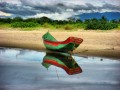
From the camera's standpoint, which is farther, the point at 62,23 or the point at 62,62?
the point at 62,23

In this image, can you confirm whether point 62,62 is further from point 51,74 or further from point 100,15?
point 100,15

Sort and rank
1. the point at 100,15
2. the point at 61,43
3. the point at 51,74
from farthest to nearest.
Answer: the point at 100,15 < the point at 61,43 < the point at 51,74

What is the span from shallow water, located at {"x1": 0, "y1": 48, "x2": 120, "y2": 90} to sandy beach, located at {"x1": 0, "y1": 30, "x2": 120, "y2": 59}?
72mm

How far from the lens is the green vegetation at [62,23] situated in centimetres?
432

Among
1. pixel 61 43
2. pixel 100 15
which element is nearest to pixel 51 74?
pixel 61 43

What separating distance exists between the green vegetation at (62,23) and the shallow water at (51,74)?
1.02 ft

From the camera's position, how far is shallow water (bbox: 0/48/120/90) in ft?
13.2

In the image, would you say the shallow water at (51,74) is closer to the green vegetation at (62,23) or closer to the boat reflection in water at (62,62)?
the boat reflection in water at (62,62)

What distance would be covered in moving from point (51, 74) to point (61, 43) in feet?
1.22

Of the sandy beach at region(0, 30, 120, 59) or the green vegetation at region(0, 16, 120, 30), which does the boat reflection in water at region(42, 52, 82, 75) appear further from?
Answer: the green vegetation at region(0, 16, 120, 30)

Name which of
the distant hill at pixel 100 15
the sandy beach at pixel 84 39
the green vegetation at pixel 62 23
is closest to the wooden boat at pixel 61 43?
the sandy beach at pixel 84 39

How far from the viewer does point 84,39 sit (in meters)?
4.22

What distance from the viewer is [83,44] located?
4.23 metres

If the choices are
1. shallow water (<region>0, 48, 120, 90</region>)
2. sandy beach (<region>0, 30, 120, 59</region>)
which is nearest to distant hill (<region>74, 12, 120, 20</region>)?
sandy beach (<region>0, 30, 120, 59</region>)
